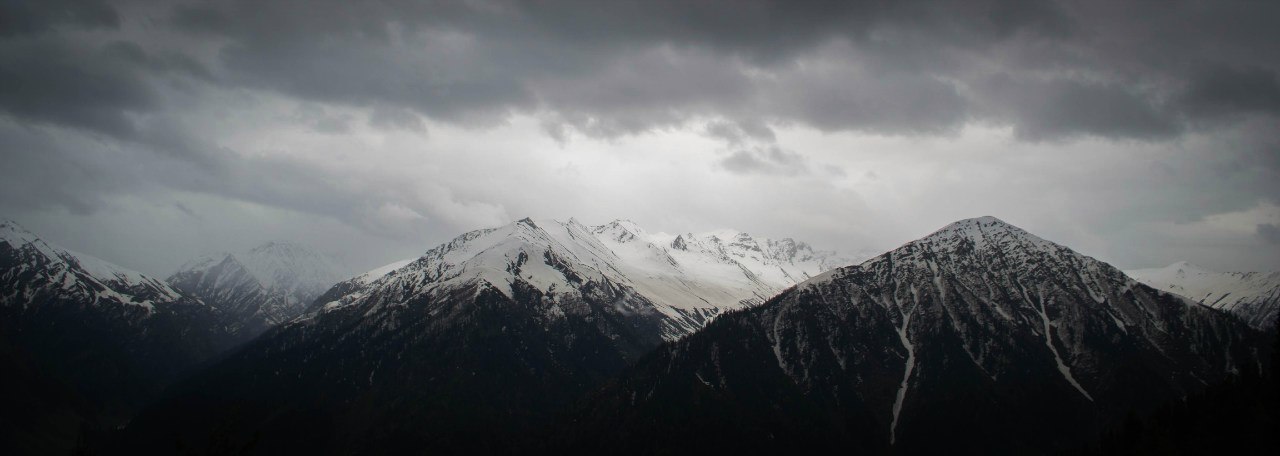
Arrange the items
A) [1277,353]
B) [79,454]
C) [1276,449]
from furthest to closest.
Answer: [1277,353] < [1276,449] < [79,454]

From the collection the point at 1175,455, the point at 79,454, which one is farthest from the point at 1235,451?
the point at 79,454

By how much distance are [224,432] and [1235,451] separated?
19647 centimetres

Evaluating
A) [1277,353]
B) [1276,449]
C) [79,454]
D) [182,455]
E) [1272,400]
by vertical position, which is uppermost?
[1277,353]

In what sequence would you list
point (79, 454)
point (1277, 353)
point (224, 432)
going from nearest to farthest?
point (224, 432)
point (79, 454)
point (1277, 353)

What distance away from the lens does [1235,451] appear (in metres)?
161

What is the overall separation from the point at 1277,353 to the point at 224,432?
224 meters

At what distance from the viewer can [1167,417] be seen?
648 ft

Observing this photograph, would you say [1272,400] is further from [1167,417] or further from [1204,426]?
[1167,417]

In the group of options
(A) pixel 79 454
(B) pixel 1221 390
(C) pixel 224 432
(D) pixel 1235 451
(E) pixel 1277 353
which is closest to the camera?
(C) pixel 224 432

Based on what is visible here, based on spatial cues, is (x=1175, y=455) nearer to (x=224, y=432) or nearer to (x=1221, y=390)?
(x=1221, y=390)

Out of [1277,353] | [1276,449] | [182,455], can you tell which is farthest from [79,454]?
[1277,353]

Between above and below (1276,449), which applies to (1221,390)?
above

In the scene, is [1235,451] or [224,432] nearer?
[224,432]

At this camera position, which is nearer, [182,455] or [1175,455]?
[182,455]
